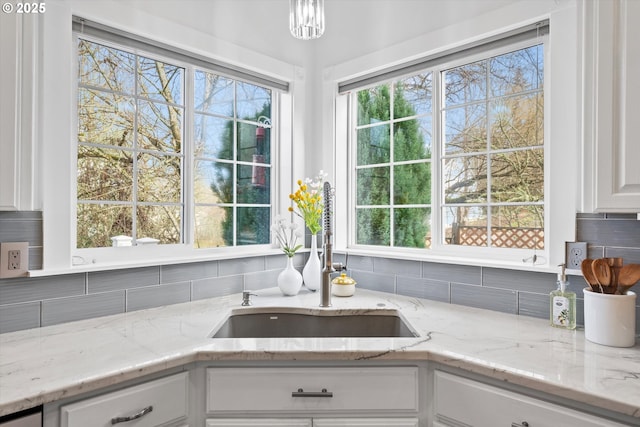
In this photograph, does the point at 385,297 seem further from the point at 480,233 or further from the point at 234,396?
the point at 234,396

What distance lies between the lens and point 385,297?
216cm

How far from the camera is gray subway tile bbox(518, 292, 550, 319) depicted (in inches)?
67.7

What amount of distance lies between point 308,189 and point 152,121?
1.03 meters

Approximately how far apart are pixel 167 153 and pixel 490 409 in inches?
69.9

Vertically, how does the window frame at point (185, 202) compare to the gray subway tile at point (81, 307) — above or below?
above

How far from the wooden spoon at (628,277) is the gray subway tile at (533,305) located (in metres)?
0.32

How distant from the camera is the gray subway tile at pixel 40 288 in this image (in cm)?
152

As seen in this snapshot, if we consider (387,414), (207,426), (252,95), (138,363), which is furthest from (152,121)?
(387,414)

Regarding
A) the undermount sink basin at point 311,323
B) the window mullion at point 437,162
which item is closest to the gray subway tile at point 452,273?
the window mullion at point 437,162

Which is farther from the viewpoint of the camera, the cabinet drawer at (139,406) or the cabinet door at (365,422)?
the cabinet door at (365,422)

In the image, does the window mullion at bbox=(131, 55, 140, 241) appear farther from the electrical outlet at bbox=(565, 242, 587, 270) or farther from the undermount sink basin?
the electrical outlet at bbox=(565, 242, 587, 270)

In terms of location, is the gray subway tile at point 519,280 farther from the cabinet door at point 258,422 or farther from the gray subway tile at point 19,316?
the gray subway tile at point 19,316

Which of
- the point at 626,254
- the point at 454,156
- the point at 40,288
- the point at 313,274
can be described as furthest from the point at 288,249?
the point at 626,254

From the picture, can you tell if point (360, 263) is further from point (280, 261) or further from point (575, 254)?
point (575, 254)
